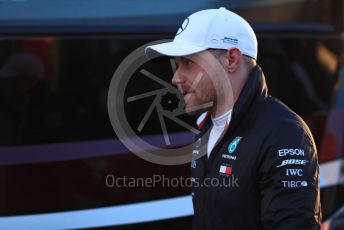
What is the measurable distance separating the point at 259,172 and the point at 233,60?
1.28ft

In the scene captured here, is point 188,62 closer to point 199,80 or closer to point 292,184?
point 199,80

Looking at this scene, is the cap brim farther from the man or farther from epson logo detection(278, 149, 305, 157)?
epson logo detection(278, 149, 305, 157)

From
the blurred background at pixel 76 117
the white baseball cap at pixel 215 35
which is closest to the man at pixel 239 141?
the white baseball cap at pixel 215 35

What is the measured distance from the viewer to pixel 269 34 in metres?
3.26

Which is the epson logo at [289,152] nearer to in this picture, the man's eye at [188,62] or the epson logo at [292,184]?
the epson logo at [292,184]

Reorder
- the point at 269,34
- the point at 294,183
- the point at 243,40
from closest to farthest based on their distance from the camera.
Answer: the point at 294,183
the point at 243,40
the point at 269,34

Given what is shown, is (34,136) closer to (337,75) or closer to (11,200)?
(11,200)

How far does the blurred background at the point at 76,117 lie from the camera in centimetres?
263

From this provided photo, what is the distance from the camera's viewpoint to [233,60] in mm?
2047

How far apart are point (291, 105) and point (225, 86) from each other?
140cm

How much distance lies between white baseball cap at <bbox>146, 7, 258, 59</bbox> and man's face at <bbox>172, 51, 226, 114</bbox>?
39 millimetres

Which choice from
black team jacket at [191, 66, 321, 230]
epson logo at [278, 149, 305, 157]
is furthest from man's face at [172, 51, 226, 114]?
epson logo at [278, 149, 305, 157]

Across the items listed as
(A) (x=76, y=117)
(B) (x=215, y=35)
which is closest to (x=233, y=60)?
(B) (x=215, y=35)

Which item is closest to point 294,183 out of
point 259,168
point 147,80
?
point 259,168
